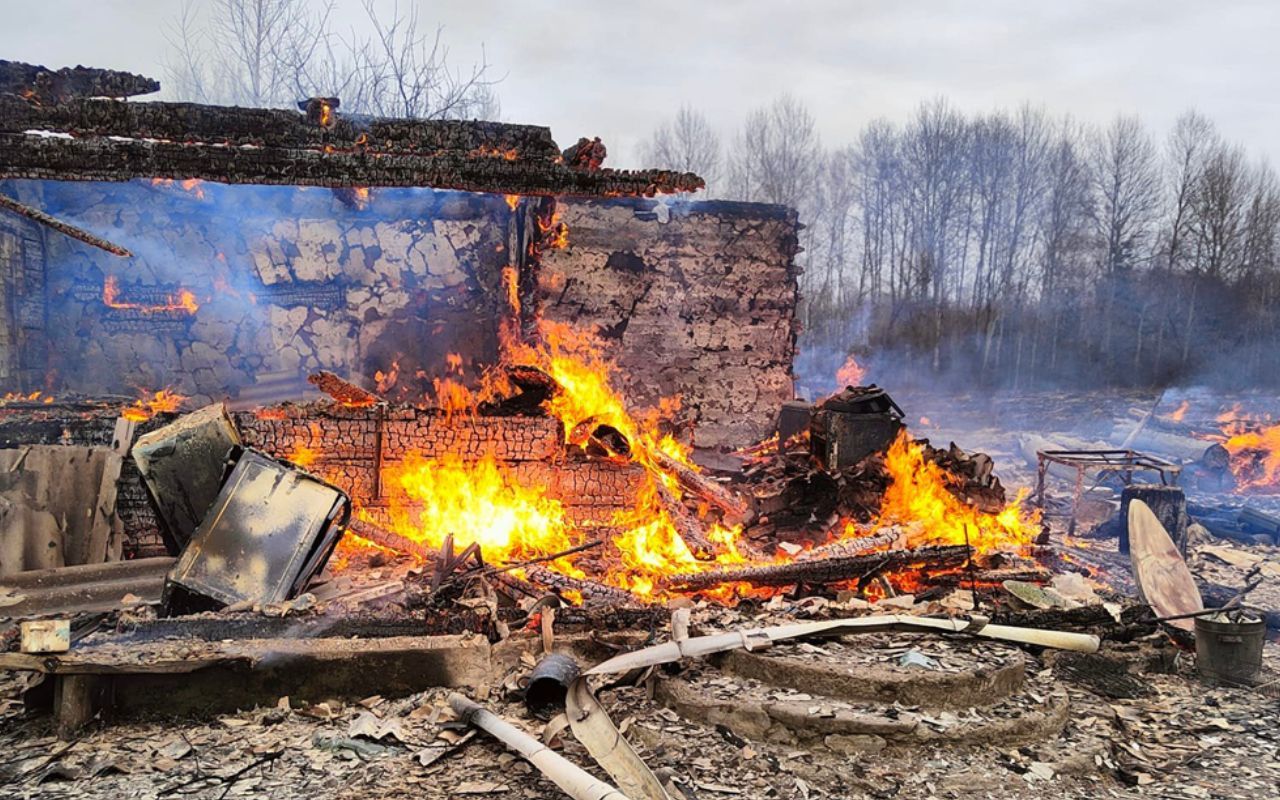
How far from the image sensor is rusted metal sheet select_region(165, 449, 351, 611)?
5.48 m

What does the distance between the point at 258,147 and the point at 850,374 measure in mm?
18631

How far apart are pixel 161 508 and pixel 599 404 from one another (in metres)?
5.02

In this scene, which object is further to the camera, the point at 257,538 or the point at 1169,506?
the point at 1169,506

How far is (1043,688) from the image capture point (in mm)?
4719

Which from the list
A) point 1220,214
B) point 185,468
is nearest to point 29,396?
point 185,468

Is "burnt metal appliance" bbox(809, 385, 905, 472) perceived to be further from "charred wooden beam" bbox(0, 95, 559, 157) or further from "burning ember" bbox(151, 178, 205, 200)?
"burning ember" bbox(151, 178, 205, 200)

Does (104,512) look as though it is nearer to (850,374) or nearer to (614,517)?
(614,517)

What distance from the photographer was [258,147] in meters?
5.75

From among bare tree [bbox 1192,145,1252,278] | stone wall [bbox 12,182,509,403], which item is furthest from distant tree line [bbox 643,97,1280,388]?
stone wall [bbox 12,182,509,403]

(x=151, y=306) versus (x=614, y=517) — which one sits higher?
(x=151, y=306)

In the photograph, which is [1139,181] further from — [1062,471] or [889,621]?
Answer: [889,621]

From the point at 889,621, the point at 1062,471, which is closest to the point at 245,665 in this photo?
the point at 889,621

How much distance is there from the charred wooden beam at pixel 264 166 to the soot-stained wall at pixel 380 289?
15.4 feet

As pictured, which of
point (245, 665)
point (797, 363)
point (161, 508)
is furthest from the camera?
point (797, 363)
